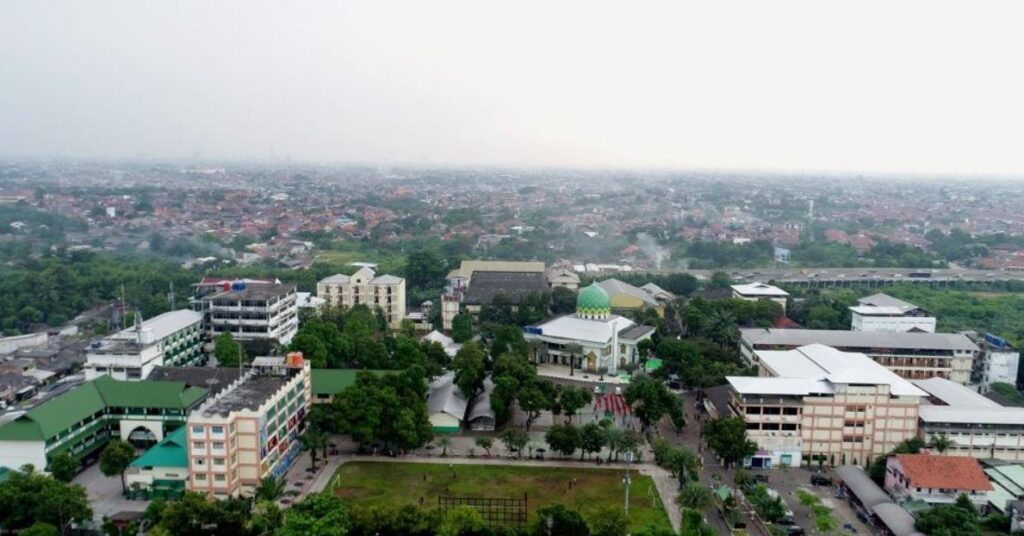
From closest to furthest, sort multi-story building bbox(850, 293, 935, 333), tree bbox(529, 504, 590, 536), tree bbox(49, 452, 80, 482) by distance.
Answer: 1. tree bbox(529, 504, 590, 536)
2. tree bbox(49, 452, 80, 482)
3. multi-story building bbox(850, 293, 935, 333)

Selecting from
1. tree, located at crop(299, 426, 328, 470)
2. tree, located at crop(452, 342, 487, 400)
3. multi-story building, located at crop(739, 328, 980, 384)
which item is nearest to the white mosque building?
multi-story building, located at crop(739, 328, 980, 384)

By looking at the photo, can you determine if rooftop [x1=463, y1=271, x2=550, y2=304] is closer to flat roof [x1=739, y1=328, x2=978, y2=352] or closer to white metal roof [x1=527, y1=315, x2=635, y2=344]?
white metal roof [x1=527, y1=315, x2=635, y2=344]

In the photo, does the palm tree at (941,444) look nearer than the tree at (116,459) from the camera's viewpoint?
No

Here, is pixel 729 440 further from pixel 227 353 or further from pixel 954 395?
pixel 227 353

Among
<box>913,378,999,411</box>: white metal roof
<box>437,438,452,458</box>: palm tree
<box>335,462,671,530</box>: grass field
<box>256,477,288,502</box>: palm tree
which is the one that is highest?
<box>913,378,999,411</box>: white metal roof

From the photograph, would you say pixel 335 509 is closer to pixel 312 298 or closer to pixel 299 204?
pixel 312 298

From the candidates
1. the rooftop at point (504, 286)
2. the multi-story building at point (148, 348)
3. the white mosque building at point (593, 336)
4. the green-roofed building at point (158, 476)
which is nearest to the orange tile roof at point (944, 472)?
the white mosque building at point (593, 336)

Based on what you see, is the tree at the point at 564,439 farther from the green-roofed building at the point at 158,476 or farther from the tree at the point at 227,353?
the tree at the point at 227,353
